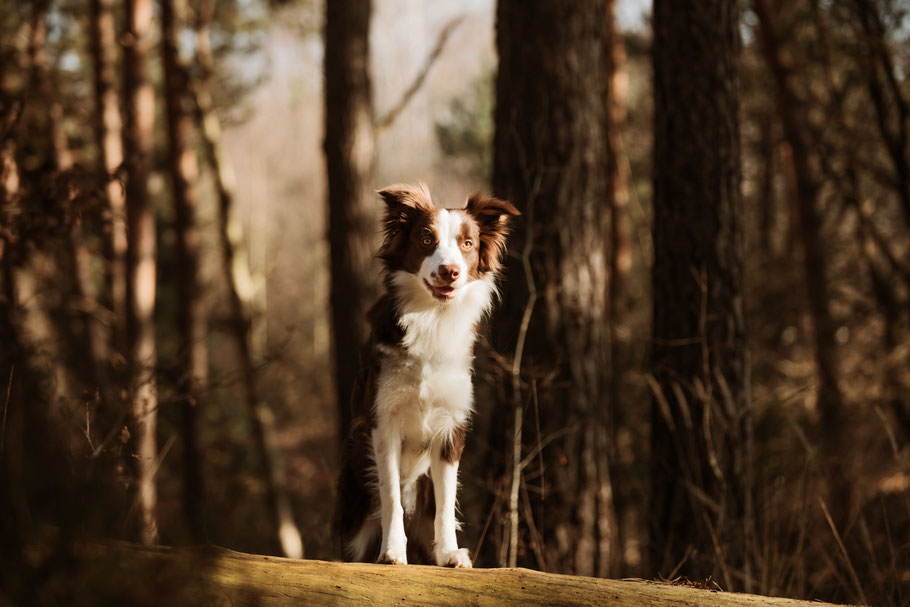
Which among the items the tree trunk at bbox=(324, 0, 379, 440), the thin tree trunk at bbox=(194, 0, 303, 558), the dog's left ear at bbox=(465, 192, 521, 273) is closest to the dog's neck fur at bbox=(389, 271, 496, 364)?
the dog's left ear at bbox=(465, 192, 521, 273)

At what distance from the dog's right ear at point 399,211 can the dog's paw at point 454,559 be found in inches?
52.4

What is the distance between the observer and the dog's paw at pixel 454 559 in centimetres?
355

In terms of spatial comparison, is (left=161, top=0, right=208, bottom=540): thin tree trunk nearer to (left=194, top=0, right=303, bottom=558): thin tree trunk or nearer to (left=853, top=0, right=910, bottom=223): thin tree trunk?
(left=194, top=0, right=303, bottom=558): thin tree trunk

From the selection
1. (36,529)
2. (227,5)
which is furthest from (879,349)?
(227,5)

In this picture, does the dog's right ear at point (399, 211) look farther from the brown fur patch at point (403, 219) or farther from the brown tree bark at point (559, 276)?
the brown tree bark at point (559, 276)

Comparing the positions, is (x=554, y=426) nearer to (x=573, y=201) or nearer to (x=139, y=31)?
(x=573, y=201)

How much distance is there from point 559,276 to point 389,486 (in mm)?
2224

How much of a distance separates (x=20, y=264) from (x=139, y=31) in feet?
22.1

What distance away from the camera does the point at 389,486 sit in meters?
3.58

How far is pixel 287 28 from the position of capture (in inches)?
656

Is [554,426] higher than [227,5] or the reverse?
the reverse

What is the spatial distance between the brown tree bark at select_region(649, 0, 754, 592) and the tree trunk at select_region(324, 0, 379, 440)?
349cm

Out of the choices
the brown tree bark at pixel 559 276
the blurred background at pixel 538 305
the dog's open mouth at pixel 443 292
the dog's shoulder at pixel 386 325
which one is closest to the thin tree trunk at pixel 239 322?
the blurred background at pixel 538 305

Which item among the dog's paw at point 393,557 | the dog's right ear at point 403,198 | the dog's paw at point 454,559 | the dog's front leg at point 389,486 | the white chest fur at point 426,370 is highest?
the dog's right ear at point 403,198
